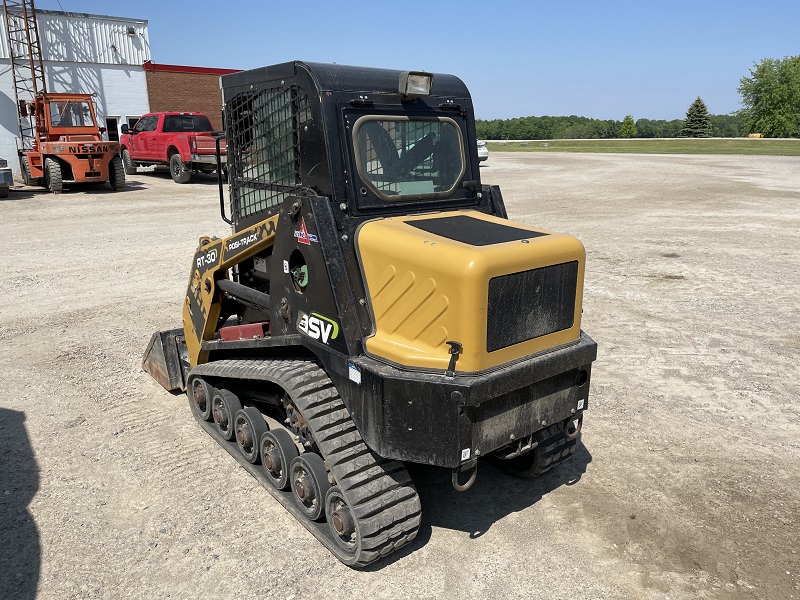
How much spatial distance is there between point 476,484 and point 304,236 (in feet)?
7.20

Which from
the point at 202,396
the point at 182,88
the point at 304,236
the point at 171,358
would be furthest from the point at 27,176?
the point at 304,236

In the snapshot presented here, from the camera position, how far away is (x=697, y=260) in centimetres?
1166

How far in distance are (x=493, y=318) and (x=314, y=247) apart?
116 centimetres

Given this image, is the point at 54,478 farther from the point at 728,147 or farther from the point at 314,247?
the point at 728,147

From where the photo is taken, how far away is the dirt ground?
378cm

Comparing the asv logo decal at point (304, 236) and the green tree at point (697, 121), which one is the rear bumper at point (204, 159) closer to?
the asv logo decal at point (304, 236)

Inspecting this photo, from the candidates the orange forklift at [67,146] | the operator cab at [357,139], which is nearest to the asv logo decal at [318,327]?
the operator cab at [357,139]

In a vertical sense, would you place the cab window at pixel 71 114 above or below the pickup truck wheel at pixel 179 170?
above

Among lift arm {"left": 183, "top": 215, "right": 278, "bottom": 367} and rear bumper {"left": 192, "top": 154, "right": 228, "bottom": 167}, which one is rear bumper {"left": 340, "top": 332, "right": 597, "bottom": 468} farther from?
rear bumper {"left": 192, "top": 154, "right": 228, "bottom": 167}

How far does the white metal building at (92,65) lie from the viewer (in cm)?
2517

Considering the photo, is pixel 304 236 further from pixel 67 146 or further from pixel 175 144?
pixel 175 144

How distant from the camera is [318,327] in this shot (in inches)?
160

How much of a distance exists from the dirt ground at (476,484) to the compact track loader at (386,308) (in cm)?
Answer: 31

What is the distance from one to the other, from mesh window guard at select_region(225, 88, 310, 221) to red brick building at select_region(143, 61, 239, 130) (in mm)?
25301
